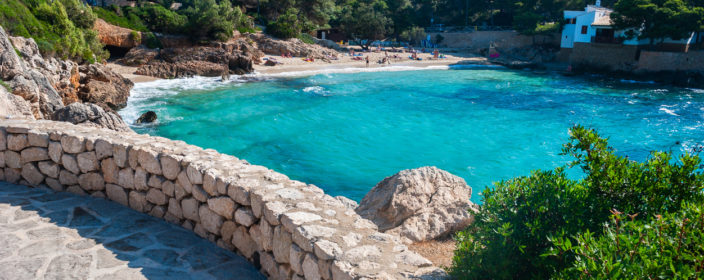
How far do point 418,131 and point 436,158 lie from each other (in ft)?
Result: 17.1

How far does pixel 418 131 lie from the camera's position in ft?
84.4

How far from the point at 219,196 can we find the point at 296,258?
166 centimetres

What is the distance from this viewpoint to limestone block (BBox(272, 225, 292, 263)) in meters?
4.77

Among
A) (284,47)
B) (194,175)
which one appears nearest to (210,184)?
(194,175)

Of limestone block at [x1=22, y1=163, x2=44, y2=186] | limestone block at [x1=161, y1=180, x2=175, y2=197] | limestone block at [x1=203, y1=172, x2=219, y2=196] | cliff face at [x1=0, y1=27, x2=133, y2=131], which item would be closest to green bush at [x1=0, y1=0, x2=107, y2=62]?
cliff face at [x1=0, y1=27, x2=133, y2=131]

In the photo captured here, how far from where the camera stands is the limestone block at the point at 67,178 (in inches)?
280

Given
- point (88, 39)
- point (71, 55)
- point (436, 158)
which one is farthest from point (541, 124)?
point (88, 39)

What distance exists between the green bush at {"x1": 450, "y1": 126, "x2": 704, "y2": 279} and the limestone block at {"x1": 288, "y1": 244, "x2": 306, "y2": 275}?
5.05 feet

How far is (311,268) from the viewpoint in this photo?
4.38m

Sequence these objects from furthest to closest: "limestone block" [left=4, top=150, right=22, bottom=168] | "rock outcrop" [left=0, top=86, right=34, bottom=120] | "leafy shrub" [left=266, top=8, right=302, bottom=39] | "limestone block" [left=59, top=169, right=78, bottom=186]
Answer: "leafy shrub" [left=266, top=8, right=302, bottom=39], "rock outcrop" [left=0, top=86, right=34, bottom=120], "limestone block" [left=4, top=150, right=22, bottom=168], "limestone block" [left=59, top=169, right=78, bottom=186]

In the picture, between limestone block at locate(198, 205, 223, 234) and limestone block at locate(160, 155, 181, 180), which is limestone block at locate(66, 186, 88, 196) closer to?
limestone block at locate(160, 155, 181, 180)

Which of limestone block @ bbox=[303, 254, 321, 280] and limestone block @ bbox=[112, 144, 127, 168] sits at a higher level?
limestone block @ bbox=[112, 144, 127, 168]

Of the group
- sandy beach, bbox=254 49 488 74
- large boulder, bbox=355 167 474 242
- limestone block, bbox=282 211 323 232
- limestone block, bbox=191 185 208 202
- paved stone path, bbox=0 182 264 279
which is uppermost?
limestone block, bbox=282 211 323 232

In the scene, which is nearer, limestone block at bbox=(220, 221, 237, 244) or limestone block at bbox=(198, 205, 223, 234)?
limestone block at bbox=(220, 221, 237, 244)
